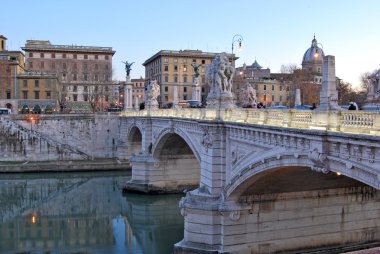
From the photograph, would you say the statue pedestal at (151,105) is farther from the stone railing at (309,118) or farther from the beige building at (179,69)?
the beige building at (179,69)

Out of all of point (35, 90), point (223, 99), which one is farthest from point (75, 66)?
point (223, 99)

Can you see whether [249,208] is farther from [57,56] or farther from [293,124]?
[57,56]

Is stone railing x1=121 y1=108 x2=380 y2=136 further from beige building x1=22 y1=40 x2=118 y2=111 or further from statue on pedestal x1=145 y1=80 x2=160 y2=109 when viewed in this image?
beige building x1=22 y1=40 x2=118 y2=111

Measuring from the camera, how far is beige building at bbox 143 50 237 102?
3647 inches

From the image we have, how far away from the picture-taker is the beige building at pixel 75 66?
3504 inches

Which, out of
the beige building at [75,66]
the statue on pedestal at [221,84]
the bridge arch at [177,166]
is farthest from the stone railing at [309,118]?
the beige building at [75,66]

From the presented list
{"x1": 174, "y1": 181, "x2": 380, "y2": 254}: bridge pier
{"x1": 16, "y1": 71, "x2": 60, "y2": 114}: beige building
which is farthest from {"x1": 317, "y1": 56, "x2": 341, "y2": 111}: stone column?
{"x1": 16, "y1": 71, "x2": 60, "y2": 114}: beige building

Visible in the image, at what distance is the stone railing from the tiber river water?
8.93 m

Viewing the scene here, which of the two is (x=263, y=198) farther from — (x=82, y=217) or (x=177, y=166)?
(x=177, y=166)

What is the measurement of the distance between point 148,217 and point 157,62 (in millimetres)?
67117

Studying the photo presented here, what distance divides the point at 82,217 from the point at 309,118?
76.7 ft

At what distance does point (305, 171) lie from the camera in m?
19.1

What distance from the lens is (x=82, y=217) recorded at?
33.8 m

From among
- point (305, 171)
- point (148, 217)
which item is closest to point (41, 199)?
point (148, 217)
